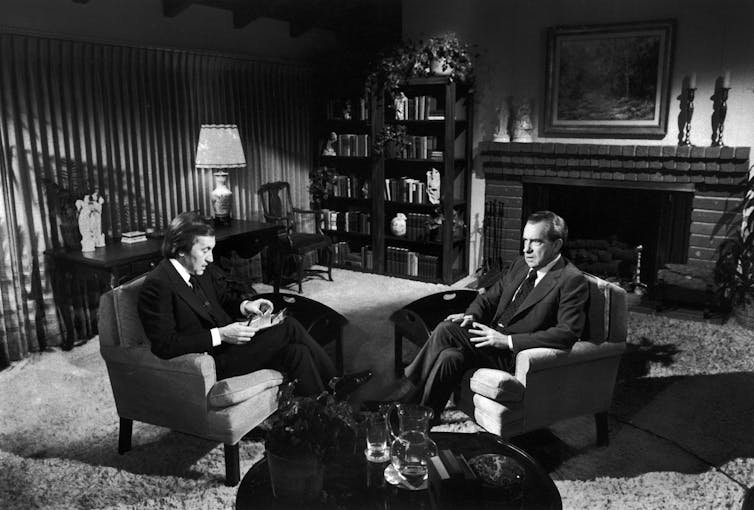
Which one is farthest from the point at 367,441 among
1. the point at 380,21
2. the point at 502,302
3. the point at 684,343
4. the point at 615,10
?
the point at 380,21

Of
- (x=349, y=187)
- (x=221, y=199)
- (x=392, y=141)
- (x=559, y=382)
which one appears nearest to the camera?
(x=559, y=382)

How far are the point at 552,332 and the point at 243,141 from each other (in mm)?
3911

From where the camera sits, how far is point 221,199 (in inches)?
201

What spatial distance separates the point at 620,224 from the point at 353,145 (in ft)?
8.51

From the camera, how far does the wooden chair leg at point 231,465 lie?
103 inches

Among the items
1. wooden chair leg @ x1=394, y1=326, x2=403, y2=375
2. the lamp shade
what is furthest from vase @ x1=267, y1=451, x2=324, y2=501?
the lamp shade

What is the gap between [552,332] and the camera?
106 inches

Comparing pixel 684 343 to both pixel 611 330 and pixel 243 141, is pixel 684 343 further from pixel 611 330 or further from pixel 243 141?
pixel 243 141

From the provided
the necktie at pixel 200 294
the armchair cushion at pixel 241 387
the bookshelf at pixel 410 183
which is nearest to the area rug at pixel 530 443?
the armchair cushion at pixel 241 387

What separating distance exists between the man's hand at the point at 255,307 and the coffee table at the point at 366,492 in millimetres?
1047

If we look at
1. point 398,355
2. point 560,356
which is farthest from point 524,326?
point 398,355

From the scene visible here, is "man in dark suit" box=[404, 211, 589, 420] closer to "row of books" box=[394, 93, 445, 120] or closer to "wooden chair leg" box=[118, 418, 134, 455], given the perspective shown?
"wooden chair leg" box=[118, 418, 134, 455]

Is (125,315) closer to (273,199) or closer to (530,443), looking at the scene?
(530,443)

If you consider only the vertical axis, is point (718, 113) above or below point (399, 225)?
above
